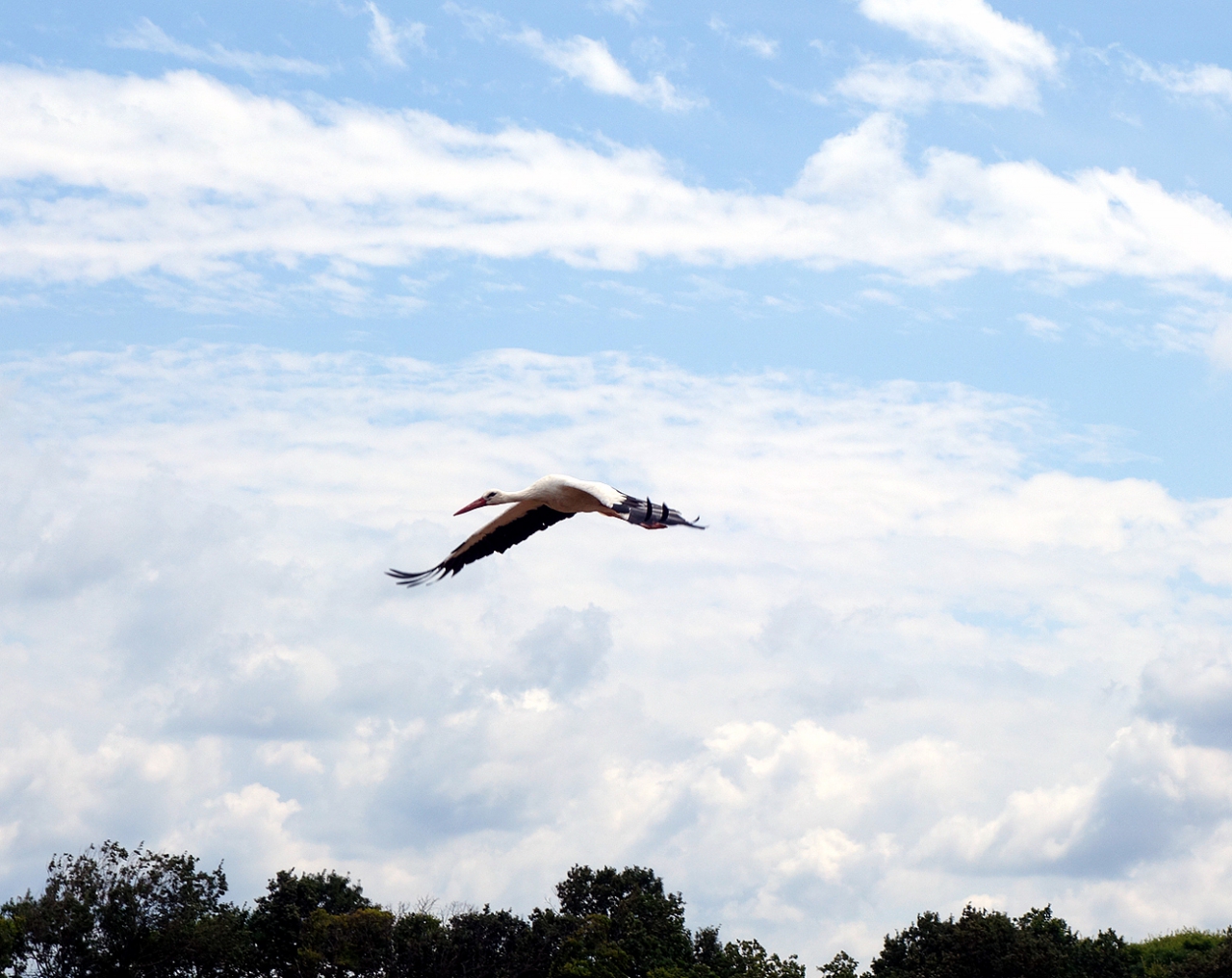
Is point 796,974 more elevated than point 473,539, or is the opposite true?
point 473,539

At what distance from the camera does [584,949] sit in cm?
4541

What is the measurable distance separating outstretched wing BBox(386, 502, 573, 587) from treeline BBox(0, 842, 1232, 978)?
2132cm

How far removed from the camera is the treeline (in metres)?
43.2

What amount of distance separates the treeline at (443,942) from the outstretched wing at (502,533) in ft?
70.0

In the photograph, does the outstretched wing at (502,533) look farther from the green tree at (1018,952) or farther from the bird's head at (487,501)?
the green tree at (1018,952)

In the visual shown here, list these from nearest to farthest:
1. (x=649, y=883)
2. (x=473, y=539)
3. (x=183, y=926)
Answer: (x=473, y=539), (x=183, y=926), (x=649, y=883)

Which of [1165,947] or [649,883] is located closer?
[1165,947]

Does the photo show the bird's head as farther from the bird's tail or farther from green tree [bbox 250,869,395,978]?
green tree [bbox 250,869,395,978]

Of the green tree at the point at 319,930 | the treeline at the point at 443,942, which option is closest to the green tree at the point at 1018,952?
the treeline at the point at 443,942

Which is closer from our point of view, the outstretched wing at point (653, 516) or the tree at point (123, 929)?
the outstretched wing at point (653, 516)

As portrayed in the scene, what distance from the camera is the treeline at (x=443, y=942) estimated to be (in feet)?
142

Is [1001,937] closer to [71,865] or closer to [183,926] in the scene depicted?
[183,926]

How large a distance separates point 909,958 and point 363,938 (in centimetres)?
1746

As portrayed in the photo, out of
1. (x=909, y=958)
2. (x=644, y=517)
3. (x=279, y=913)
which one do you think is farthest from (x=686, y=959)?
(x=644, y=517)
